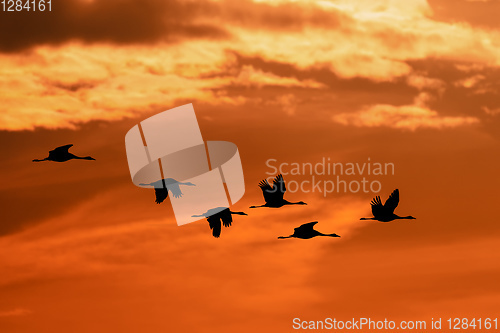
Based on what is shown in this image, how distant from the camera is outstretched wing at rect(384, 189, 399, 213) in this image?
5262 centimetres

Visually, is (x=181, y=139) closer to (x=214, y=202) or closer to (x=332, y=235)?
A: (x=214, y=202)

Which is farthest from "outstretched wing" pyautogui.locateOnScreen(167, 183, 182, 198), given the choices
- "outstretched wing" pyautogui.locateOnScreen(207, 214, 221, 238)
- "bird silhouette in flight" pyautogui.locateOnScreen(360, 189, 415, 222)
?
"bird silhouette in flight" pyautogui.locateOnScreen(360, 189, 415, 222)

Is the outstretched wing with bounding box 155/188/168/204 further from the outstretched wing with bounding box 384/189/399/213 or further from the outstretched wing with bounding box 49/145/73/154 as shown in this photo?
the outstretched wing with bounding box 384/189/399/213

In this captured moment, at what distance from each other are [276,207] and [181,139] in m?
6.05

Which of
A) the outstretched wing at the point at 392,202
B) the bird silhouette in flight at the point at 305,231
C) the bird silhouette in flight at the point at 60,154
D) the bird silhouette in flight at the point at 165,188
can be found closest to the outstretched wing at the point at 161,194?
the bird silhouette in flight at the point at 165,188

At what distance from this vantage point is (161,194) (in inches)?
2195

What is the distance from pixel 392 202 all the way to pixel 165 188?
1170 cm

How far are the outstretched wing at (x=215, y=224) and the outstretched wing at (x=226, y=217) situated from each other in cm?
27

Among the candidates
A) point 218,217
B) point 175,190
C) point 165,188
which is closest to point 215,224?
point 218,217

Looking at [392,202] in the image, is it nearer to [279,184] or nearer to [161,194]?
[279,184]

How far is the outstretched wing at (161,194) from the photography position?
55375 millimetres

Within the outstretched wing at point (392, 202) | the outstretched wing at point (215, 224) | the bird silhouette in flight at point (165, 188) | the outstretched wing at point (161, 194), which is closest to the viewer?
the outstretched wing at point (392, 202)

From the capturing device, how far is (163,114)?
5269 cm

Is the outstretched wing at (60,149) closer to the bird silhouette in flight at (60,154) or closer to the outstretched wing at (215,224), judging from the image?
the bird silhouette in flight at (60,154)
